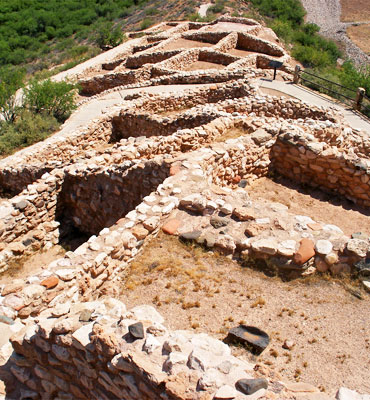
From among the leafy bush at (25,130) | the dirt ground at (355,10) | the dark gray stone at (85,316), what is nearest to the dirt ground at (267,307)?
the dark gray stone at (85,316)

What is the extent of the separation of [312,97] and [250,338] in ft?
43.9

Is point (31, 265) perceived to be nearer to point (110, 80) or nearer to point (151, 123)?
point (151, 123)

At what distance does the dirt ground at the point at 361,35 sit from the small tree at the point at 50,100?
37.7 meters

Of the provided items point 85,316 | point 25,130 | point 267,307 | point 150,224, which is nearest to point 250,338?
point 267,307

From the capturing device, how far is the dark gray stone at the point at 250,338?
5027 millimetres

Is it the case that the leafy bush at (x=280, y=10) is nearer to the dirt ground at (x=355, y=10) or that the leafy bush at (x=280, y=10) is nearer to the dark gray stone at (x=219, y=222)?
the dirt ground at (x=355, y=10)

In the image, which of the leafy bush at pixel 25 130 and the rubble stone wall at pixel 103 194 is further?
the leafy bush at pixel 25 130

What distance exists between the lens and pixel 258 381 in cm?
369

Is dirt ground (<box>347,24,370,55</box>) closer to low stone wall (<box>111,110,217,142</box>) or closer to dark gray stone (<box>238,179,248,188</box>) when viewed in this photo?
low stone wall (<box>111,110,217,142</box>)

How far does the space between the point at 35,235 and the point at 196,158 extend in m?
4.00

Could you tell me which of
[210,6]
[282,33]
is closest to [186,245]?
[282,33]

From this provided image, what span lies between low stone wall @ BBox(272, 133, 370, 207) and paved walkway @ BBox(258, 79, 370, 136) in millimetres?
4749

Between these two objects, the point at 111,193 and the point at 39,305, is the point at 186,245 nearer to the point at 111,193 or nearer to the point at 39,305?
the point at 39,305

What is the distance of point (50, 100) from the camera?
16531 mm
